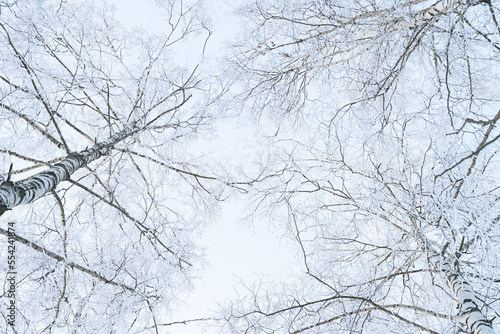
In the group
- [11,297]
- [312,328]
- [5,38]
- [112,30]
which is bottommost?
[312,328]

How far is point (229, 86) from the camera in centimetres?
Result: 410

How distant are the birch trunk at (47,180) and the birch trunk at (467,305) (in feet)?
8.80

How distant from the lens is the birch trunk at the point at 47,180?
6.81 feet

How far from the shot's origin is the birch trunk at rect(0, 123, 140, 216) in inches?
81.7

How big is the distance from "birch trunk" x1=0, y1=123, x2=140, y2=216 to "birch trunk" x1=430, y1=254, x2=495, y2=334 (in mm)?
2682

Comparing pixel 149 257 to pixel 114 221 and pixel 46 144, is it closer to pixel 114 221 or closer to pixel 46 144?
pixel 114 221

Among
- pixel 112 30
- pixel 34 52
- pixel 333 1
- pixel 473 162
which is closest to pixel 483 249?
pixel 473 162

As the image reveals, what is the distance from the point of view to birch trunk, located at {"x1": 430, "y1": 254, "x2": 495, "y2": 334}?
210cm

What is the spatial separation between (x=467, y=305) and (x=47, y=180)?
10.6 ft

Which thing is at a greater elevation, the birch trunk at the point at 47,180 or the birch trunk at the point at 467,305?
the birch trunk at the point at 47,180

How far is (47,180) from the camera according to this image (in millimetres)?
2549

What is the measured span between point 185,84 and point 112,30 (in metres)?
1.33

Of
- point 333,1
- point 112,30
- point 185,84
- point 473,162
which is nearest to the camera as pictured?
point 473,162

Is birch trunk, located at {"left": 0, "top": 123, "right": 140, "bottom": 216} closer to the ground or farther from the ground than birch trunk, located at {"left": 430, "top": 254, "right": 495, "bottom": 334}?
farther from the ground
